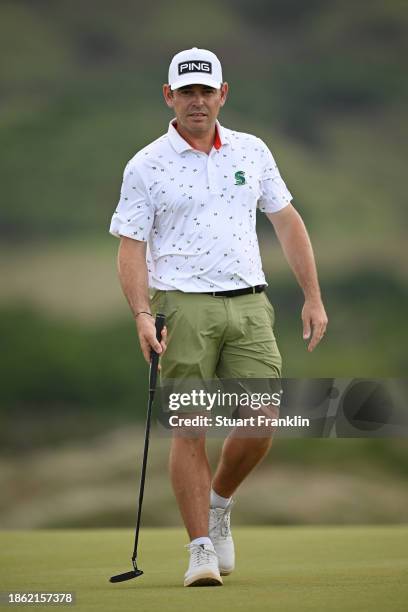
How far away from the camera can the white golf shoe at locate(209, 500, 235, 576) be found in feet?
16.5

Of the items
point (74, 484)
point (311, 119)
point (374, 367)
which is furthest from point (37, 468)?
point (311, 119)

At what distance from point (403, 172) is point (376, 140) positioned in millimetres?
571

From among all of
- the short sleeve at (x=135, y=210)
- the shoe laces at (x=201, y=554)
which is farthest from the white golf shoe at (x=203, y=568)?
the short sleeve at (x=135, y=210)

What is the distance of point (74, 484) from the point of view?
51.4 feet

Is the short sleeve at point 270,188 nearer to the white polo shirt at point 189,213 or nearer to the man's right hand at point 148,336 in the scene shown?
the white polo shirt at point 189,213

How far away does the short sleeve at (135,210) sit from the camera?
4848mm

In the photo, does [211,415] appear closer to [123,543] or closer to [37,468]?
[123,543]

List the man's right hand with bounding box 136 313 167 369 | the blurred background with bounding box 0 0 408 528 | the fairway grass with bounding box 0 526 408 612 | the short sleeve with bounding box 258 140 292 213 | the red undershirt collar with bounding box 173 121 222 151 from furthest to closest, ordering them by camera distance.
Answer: the blurred background with bounding box 0 0 408 528 < the short sleeve with bounding box 258 140 292 213 < the red undershirt collar with bounding box 173 121 222 151 < the man's right hand with bounding box 136 313 167 369 < the fairway grass with bounding box 0 526 408 612

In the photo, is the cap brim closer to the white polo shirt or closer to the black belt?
the white polo shirt

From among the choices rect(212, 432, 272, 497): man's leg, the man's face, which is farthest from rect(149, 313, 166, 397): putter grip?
the man's face

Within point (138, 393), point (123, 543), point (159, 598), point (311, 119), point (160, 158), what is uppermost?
point (311, 119)

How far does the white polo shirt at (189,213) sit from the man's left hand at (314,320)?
298 mm

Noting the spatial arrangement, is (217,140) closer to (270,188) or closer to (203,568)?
(270,188)

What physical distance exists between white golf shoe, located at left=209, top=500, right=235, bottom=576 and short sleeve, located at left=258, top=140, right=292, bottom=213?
40.8 inches
